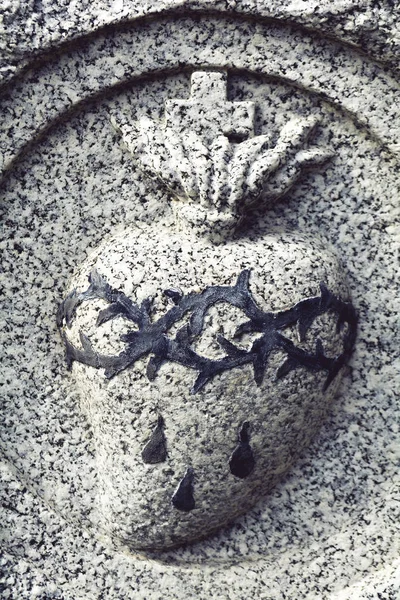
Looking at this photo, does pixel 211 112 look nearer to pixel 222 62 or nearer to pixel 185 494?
pixel 222 62

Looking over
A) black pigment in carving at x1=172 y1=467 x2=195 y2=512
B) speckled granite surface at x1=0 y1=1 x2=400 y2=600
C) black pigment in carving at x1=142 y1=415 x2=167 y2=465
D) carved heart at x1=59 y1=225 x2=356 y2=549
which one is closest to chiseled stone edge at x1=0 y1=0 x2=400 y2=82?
speckled granite surface at x1=0 y1=1 x2=400 y2=600

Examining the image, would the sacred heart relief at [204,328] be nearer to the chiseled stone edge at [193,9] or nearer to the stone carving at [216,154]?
the stone carving at [216,154]

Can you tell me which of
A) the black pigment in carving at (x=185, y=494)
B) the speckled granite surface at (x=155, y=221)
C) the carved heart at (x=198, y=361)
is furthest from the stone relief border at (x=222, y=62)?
the black pigment in carving at (x=185, y=494)

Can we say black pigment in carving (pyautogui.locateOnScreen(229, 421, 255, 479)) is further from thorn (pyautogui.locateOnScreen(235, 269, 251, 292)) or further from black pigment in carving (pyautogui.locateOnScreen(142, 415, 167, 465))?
thorn (pyautogui.locateOnScreen(235, 269, 251, 292))

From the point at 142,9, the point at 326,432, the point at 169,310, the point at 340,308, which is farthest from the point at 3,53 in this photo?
the point at 326,432

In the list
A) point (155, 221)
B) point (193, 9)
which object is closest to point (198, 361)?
point (155, 221)

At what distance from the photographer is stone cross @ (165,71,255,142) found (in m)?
1.52

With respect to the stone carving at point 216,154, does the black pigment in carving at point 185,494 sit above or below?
below

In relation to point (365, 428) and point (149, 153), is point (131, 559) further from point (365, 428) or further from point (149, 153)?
point (149, 153)

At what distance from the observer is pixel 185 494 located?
1516 mm

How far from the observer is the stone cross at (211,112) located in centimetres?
152

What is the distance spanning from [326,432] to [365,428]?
0.08 meters

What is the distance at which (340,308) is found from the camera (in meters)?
1.53

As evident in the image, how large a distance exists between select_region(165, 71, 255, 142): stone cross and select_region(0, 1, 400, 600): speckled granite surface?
0.03 meters
